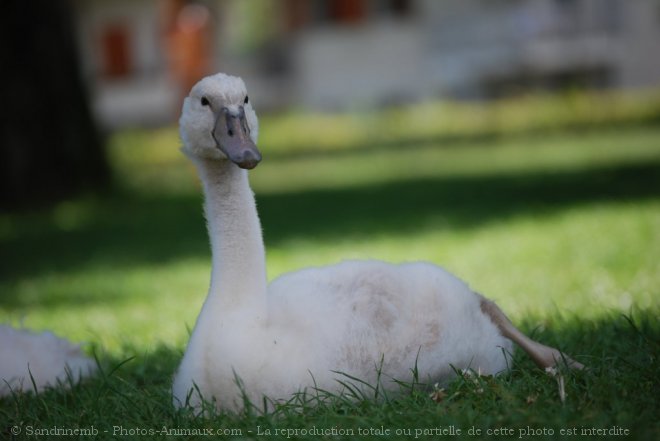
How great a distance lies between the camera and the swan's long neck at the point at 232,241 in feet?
12.2

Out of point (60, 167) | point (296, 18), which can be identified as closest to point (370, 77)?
point (296, 18)

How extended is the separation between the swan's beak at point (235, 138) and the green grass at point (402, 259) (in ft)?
2.85

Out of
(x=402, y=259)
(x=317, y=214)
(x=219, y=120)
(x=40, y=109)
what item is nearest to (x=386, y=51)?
(x=40, y=109)

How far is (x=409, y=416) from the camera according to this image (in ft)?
11.3

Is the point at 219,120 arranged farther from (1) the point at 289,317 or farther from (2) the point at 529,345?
(2) the point at 529,345

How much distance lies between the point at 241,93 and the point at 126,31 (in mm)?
29986

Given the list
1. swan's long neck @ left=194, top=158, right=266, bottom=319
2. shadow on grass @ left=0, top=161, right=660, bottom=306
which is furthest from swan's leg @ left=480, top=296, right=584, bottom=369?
shadow on grass @ left=0, top=161, right=660, bottom=306

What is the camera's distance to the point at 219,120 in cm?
373

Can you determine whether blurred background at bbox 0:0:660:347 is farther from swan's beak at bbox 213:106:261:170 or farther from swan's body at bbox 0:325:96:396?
swan's beak at bbox 213:106:261:170

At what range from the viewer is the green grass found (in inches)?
139

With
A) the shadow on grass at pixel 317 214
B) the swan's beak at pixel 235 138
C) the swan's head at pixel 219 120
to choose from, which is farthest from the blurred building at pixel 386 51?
the swan's beak at pixel 235 138

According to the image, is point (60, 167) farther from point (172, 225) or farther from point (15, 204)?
point (172, 225)

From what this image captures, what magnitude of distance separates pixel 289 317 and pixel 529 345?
95 centimetres

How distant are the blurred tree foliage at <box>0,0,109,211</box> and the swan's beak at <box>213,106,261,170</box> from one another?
1011 cm
